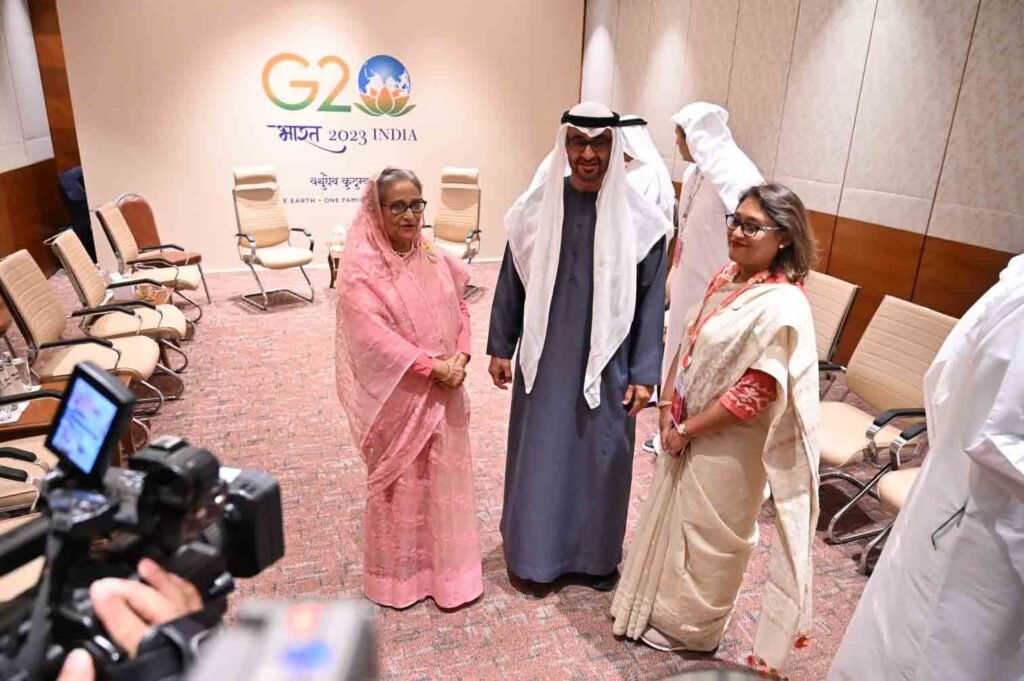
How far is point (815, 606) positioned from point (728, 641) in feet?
1.45

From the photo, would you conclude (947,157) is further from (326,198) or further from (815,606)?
(326,198)

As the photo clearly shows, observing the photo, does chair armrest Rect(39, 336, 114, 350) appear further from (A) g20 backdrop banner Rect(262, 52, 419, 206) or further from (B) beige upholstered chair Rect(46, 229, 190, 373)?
(A) g20 backdrop banner Rect(262, 52, 419, 206)

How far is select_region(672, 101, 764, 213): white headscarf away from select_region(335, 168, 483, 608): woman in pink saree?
178 centimetres

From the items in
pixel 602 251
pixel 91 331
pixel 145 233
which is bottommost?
pixel 91 331

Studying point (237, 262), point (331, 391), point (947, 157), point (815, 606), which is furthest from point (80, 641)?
point (237, 262)

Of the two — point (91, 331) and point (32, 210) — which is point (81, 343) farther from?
point (32, 210)

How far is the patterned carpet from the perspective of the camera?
2.17 metres

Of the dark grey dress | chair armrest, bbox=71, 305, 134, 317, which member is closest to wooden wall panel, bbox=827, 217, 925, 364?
the dark grey dress

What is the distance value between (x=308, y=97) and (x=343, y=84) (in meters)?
0.40

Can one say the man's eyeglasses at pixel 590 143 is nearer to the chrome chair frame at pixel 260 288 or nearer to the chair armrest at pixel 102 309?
the chair armrest at pixel 102 309

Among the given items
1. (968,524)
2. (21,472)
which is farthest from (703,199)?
(21,472)

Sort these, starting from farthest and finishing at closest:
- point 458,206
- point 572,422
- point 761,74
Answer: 1. point 458,206
2. point 761,74
3. point 572,422

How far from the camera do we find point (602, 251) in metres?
2.17

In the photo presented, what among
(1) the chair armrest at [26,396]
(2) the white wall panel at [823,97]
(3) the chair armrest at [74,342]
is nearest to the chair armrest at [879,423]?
(2) the white wall panel at [823,97]
